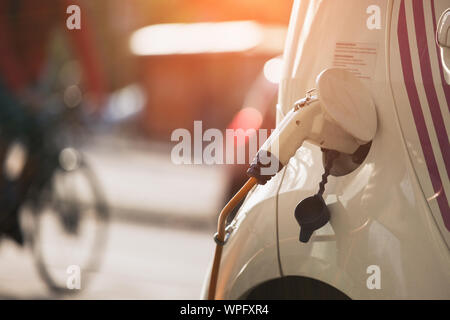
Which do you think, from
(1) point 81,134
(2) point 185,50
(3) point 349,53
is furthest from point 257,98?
(2) point 185,50

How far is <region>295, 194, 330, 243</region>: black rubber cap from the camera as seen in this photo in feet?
7.84

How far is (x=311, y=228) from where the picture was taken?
7.88 feet

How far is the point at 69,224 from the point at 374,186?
173 inches

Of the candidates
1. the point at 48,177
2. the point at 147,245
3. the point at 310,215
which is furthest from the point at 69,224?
the point at 310,215

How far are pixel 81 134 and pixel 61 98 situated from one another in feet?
0.97

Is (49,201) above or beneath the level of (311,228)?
above

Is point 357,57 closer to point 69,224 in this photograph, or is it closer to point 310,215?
point 310,215

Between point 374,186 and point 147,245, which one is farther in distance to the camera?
point 147,245

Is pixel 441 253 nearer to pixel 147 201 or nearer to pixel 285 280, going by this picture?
pixel 285 280

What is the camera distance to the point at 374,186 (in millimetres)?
2354

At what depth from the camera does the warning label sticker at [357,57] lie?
2.44 m

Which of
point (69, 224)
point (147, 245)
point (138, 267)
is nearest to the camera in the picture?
point (69, 224)

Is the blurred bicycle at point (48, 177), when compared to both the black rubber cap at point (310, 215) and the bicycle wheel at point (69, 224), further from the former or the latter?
the black rubber cap at point (310, 215)

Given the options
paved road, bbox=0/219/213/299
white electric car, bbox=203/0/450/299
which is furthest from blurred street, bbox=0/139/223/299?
white electric car, bbox=203/0/450/299
